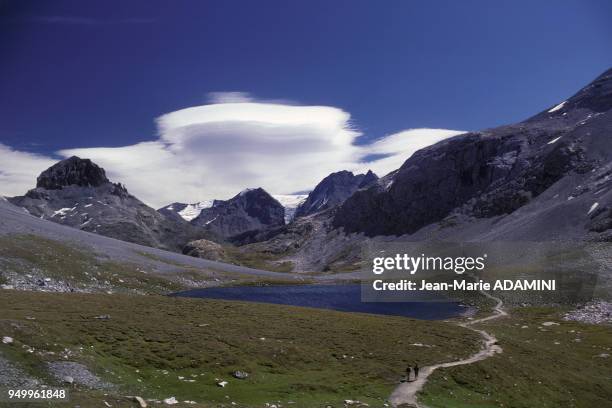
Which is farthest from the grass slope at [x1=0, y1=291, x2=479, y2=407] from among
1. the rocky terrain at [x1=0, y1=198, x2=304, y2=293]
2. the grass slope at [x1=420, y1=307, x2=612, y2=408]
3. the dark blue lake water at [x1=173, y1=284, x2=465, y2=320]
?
the dark blue lake water at [x1=173, y1=284, x2=465, y2=320]

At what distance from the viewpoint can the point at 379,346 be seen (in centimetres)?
5184

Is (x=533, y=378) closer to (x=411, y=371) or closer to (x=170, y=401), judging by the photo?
(x=411, y=371)

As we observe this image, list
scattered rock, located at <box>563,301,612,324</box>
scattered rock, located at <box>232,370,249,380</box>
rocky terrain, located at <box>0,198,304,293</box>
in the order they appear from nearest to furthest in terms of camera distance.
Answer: scattered rock, located at <box>232,370,249,380</box> → scattered rock, located at <box>563,301,612,324</box> → rocky terrain, located at <box>0,198,304,293</box>

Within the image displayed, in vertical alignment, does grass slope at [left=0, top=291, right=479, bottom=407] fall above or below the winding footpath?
above

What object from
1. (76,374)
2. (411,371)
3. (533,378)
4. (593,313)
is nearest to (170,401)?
(76,374)

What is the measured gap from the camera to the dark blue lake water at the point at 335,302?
102425 millimetres

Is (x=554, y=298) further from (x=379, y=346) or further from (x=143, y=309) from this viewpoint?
(x=143, y=309)

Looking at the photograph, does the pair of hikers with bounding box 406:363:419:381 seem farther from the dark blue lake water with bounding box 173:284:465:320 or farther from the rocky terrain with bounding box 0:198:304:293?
the rocky terrain with bounding box 0:198:304:293

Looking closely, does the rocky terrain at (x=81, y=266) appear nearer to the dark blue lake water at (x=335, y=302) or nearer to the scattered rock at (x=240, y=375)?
the dark blue lake water at (x=335, y=302)

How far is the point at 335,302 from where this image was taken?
398ft

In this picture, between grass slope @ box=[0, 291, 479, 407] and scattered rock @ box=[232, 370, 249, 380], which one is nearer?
grass slope @ box=[0, 291, 479, 407]

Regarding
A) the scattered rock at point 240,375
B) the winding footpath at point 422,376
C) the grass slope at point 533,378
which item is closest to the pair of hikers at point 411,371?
the winding footpath at point 422,376

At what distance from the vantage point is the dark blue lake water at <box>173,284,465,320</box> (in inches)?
4032

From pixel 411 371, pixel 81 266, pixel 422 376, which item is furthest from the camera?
pixel 81 266
